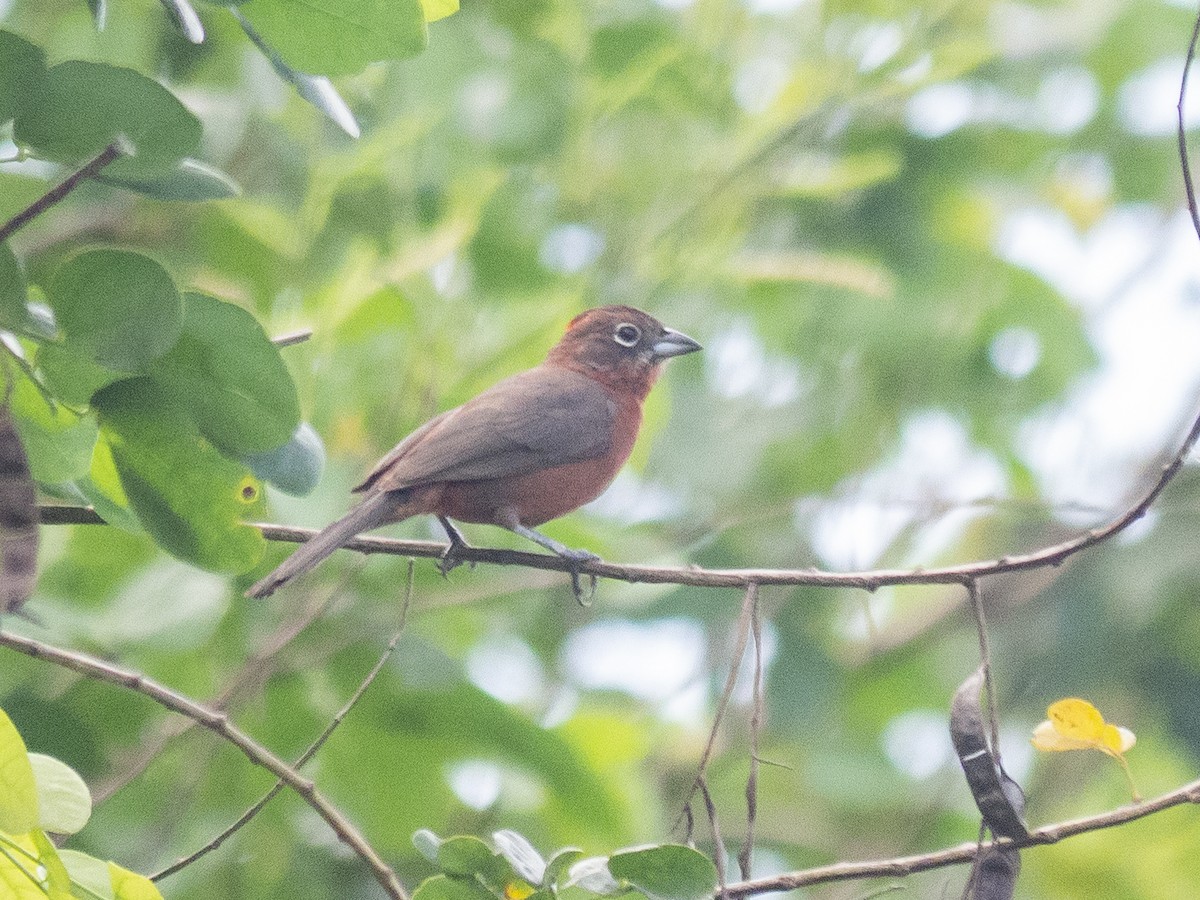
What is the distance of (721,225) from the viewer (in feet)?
17.4

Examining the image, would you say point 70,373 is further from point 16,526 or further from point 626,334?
point 626,334

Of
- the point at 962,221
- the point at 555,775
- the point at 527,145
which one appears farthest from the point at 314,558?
the point at 962,221

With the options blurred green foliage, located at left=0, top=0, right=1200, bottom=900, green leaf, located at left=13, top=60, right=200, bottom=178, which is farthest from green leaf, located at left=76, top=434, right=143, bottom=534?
green leaf, located at left=13, top=60, right=200, bottom=178

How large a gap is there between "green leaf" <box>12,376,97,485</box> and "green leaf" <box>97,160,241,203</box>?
0.34m

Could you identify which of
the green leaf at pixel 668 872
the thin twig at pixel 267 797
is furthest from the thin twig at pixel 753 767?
the thin twig at pixel 267 797

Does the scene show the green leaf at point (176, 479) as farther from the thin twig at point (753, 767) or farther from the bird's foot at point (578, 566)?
the bird's foot at point (578, 566)

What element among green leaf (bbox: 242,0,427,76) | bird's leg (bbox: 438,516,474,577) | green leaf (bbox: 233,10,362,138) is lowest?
bird's leg (bbox: 438,516,474,577)

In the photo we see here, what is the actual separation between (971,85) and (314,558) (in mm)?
4658

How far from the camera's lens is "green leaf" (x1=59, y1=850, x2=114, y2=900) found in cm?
198

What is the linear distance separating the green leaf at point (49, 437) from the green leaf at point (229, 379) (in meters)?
0.17

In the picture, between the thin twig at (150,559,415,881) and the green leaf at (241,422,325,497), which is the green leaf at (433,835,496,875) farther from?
the green leaf at (241,422,325,497)

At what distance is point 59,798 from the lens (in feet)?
6.59

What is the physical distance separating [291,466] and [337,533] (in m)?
1.26

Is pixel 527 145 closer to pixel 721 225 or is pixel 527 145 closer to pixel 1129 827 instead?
pixel 721 225
